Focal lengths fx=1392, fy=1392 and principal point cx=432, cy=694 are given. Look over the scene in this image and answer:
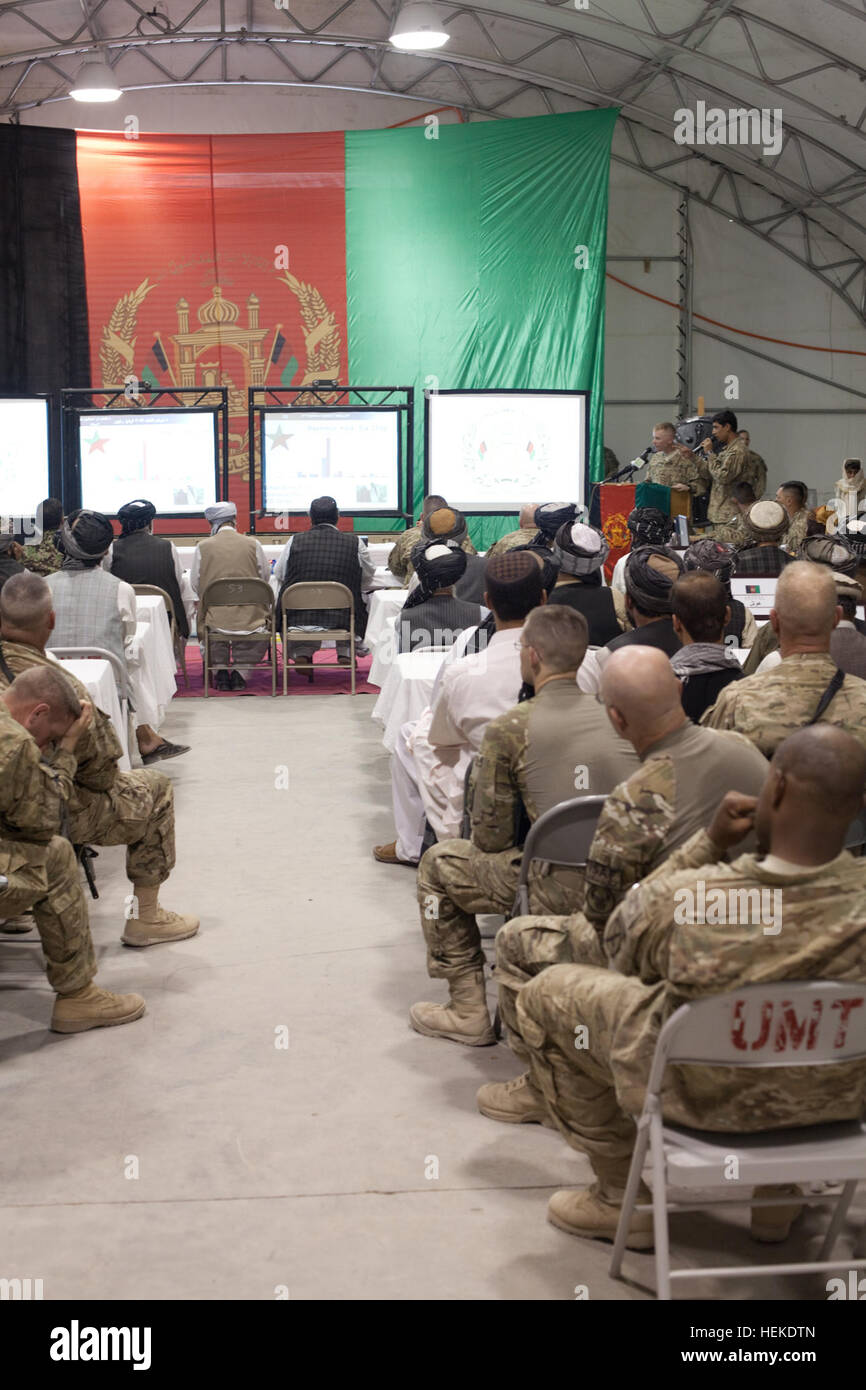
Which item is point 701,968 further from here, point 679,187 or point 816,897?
point 679,187

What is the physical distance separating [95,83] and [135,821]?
9.47 meters

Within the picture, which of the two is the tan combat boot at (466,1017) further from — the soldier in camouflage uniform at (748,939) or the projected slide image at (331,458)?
the projected slide image at (331,458)

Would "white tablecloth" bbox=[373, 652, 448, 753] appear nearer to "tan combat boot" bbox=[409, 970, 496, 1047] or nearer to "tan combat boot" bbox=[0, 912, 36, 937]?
"tan combat boot" bbox=[0, 912, 36, 937]

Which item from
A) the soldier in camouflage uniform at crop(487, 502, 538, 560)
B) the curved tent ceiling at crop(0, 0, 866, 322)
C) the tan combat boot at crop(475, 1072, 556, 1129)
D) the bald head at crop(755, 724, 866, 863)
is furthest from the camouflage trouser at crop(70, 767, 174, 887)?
the curved tent ceiling at crop(0, 0, 866, 322)

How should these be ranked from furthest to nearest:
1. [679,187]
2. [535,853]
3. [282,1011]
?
1. [679,187]
2. [282,1011]
3. [535,853]

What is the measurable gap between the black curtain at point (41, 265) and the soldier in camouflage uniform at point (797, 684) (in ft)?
35.1

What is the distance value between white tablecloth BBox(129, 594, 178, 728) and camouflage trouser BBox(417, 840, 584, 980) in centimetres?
333

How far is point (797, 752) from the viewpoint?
2027 mm

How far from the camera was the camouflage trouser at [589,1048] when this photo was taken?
7.38 ft

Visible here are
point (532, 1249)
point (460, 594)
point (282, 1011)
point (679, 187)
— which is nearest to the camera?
point (532, 1249)

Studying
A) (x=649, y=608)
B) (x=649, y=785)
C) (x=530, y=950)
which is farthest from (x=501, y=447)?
(x=649, y=785)

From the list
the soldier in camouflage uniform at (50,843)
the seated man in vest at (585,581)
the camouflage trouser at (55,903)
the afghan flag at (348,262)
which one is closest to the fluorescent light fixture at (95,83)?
the afghan flag at (348,262)
